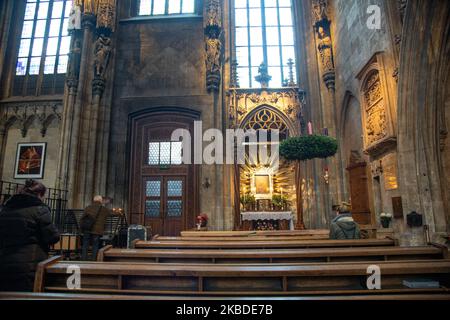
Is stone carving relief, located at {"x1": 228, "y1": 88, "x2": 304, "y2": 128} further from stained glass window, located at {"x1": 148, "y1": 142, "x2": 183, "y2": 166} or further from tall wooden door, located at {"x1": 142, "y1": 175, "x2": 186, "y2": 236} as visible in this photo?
tall wooden door, located at {"x1": 142, "y1": 175, "x2": 186, "y2": 236}

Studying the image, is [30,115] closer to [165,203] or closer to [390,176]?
[165,203]

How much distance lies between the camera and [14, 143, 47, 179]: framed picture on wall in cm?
1183

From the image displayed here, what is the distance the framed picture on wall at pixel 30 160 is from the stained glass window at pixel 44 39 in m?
3.45

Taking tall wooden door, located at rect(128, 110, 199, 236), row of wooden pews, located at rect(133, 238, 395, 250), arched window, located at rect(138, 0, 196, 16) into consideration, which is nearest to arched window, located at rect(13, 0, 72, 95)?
arched window, located at rect(138, 0, 196, 16)

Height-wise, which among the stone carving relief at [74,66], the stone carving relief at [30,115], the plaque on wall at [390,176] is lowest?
the plaque on wall at [390,176]

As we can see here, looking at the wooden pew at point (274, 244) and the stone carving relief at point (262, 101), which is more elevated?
the stone carving relief at point (262, 101)

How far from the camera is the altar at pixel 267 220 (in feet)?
32.2

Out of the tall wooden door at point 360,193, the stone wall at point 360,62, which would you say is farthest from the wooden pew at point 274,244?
the tall wooden door at point 360,193

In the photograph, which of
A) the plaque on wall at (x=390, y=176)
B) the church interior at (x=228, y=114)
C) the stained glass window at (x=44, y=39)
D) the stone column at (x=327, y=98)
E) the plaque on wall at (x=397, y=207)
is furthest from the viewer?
the stained glass window at (x=44, y=39)

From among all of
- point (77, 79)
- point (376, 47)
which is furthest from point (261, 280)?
point (77, 79)

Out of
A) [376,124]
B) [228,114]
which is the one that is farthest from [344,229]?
[228,114]

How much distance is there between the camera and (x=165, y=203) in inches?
428

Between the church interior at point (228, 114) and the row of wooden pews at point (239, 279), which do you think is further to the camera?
the church interior at point (228, 114)

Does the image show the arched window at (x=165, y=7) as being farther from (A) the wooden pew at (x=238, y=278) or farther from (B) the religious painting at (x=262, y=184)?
(A) the wooden pew at (x=238, y=278)
